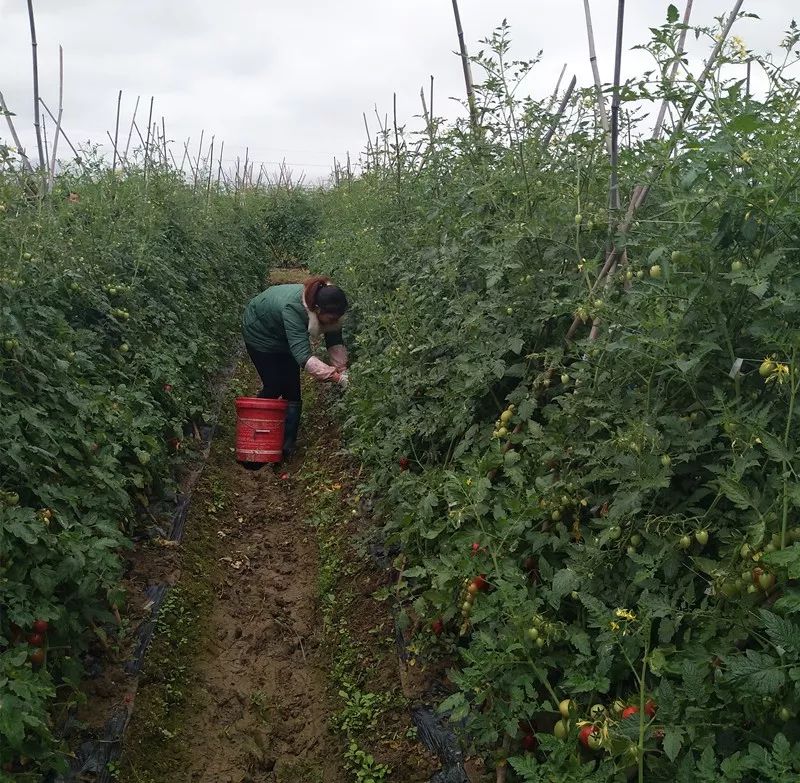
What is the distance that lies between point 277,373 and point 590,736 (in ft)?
12.6

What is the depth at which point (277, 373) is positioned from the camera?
514cm

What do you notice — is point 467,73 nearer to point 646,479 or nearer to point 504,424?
point 504,424

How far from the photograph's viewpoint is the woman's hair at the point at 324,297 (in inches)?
181

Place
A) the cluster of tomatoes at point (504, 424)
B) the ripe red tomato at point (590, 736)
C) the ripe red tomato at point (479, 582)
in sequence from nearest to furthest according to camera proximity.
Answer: the ripe red tomato at point (590, 736) → the ripe red tomato at point (479, 582) → the cluster of tomatoes at point (504, 424)

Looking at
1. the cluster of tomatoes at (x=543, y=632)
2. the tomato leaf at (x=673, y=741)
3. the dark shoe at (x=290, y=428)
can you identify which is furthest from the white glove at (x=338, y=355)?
the tomato leaf at (x=673, y=741)

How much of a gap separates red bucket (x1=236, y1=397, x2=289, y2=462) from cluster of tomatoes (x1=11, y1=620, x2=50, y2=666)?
2.53 metres

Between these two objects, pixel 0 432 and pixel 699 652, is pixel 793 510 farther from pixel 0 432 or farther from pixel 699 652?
pixel 0 432

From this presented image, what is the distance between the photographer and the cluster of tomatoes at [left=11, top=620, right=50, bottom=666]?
216 cm

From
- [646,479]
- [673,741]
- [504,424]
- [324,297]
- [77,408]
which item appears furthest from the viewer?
[324,297]

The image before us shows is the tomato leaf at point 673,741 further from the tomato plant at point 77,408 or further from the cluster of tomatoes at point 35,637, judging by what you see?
the cluster of tomatoes at point 35,637

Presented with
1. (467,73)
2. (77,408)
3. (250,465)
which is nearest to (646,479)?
(77,408)

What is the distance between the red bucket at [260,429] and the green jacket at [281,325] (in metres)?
0.36

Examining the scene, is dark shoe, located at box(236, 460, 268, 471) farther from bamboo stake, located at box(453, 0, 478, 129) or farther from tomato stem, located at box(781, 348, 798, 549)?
tomato stem, located at box(781, 348, 798, 549)

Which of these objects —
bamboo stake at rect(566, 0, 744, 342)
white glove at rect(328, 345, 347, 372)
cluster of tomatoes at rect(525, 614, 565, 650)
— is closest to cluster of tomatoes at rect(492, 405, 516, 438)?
bamboo stake at rect(566, 0, 744, 342)
